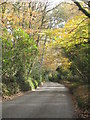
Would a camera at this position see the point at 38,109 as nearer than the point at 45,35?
Yes

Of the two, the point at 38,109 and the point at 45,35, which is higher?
the point at 45,35

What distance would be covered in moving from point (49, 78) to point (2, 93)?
62985mm

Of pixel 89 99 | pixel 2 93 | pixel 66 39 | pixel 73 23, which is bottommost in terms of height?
pixel 2 93

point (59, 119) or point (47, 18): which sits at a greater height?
point (47, 18)

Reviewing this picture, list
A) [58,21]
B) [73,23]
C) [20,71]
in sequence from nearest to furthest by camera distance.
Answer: [73,23], [20,71], [58,21]

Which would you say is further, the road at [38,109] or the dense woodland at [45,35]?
the dense woodland at [45,35]

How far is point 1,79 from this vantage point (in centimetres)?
1886

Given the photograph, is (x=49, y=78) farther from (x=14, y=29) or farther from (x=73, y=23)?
(x=73, y=23)

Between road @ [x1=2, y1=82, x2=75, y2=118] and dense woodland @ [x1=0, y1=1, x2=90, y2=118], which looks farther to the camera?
dense woodland @ [x1=0, y1=1, x2=90, y2=118]

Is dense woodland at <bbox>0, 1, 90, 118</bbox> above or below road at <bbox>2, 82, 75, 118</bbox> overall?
above

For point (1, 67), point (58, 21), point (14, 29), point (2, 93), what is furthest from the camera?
point (58, 21)

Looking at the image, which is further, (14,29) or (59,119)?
(14,29)

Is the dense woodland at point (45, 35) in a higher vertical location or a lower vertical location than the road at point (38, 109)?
higher

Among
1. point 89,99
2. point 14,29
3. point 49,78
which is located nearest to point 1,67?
point 14,29
